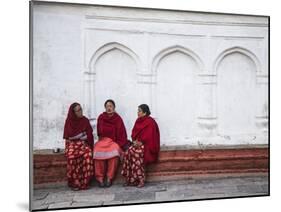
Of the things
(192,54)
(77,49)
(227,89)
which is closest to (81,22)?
(77,49)

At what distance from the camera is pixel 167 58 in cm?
476

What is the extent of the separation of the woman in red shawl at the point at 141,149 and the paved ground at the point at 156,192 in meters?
0.13

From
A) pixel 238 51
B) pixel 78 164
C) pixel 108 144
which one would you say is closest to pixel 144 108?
pixel 108 144

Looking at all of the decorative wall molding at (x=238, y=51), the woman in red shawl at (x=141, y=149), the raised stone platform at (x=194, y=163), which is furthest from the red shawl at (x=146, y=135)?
the decorative wall molding at (x=238, y=51)

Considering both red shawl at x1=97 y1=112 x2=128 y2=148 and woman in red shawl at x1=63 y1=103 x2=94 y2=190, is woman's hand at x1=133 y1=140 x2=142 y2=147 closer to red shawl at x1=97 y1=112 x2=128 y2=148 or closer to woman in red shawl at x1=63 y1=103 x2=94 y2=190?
red shawl at x1=97 y1=112 x2=128 y2=148

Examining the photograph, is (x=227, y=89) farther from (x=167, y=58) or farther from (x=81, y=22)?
(x=81, y=22)

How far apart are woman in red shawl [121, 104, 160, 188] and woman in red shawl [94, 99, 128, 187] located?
4.7 inches

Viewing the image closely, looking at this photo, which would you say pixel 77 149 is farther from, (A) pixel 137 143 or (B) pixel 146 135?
(B) pixel 146 135

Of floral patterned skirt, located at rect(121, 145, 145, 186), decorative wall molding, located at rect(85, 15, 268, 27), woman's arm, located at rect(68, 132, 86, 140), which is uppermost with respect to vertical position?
decorative wall molding, located at rect(85, 15, 268, 27)

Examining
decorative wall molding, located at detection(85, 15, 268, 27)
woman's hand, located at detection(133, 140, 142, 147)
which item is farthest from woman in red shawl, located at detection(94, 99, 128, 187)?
Result: decorative wall molding, located at detection(85, 15, 268, 27)

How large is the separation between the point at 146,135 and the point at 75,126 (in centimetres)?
75

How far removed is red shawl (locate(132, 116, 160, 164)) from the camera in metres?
4.62

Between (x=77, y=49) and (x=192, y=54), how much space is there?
4.11 feet

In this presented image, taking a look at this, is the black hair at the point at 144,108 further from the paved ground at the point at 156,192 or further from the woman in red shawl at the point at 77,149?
the paved ground at the point at 156,192
